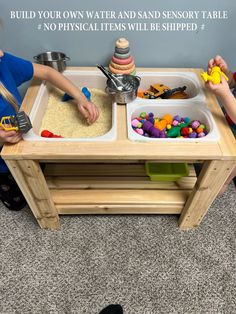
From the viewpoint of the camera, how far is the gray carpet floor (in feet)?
3.07

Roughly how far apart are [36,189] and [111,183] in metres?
0.31

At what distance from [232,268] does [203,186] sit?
0.40 m

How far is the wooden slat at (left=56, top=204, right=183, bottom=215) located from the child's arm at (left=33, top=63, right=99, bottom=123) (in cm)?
35

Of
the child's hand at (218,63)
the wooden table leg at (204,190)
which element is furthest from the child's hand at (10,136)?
the child's hand at (218,63)

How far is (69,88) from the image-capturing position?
0.94 m

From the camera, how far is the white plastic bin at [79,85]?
78cm

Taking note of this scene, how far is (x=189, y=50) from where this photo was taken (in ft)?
3.58

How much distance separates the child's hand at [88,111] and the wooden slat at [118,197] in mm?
299

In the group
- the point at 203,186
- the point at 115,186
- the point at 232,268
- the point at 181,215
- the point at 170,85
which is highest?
the point at 170,85

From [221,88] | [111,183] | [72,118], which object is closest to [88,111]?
[72,118]

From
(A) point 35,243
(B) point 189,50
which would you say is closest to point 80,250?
(A) point 35,243

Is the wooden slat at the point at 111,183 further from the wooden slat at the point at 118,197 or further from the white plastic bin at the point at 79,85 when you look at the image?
the white plastic bin at the point at 79,85

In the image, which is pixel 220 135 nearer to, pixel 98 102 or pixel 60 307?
pixel 98 102

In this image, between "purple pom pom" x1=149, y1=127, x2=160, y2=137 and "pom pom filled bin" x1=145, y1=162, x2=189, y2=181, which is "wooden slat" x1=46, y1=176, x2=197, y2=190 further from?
"purple pom pom" x1=149, y1=127, x2=160, y2=137
